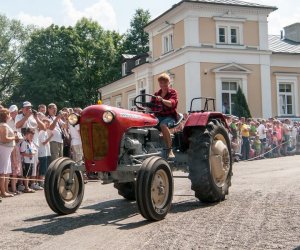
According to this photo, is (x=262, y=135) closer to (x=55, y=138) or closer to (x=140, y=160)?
(x=55, y=138)

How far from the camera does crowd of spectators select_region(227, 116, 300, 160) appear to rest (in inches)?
824

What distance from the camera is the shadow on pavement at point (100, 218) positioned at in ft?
21.5

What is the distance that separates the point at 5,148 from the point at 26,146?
1153 millimetres

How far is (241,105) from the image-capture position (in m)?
31.5

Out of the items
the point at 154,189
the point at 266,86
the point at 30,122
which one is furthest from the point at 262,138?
the point at 154,189

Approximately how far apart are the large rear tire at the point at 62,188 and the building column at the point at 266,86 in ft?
88.3

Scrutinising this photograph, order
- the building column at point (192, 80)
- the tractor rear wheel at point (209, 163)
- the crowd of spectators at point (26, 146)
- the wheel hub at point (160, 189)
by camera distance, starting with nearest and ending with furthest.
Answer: the wheel hub at point (160, 189) → the tractor rear wheel at point (209, 163) → the crowd of spectators at point (26, 146) → the building column at point (192, 80)

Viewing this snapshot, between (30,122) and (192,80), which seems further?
(192,80)

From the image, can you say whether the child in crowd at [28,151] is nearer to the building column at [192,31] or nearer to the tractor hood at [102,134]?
the tractor hood at [102,134]

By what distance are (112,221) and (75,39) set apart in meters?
46.8

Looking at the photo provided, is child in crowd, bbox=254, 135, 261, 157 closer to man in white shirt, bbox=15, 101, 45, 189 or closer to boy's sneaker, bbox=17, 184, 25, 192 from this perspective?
man in white shirt, bbox=15, 101, 45, 189

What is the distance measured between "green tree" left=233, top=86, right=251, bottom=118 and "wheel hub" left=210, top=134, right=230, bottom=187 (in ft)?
74.5

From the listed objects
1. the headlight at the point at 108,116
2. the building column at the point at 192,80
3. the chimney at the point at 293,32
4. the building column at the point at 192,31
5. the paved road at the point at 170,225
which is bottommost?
the paved road at the point at 170,225

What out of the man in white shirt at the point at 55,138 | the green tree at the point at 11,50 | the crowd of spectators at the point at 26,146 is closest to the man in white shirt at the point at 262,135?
the crowd of spectators at the point at 26,146
